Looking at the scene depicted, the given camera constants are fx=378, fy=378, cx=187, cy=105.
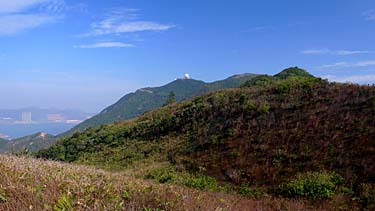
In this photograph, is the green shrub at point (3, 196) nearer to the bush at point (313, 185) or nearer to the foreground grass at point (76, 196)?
the foreground grass at point (76, 196)

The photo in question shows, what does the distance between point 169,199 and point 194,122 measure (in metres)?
20.9

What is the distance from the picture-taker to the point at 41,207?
10.6ft

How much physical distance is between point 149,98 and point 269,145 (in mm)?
138562

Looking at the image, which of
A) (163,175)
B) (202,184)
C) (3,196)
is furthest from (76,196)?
(163,175)

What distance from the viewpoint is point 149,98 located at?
154 metres

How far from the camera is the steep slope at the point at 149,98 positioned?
420ft

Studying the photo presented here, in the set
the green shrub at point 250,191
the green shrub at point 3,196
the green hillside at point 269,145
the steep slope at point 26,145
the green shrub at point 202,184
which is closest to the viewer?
the green shrub at point 3,196

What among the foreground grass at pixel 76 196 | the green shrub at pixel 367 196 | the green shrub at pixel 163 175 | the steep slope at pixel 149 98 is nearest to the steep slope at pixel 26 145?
the foreground grass at pixel 76 196

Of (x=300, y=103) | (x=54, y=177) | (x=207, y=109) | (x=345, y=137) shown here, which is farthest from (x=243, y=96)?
(x=54, y=177)

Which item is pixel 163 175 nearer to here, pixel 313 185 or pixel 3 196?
pixel 313 185

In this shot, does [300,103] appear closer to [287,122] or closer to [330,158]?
[287,122]

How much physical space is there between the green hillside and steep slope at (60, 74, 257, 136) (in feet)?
313

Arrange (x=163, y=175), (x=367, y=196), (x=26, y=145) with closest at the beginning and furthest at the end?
(x=26, y=145), (x=367, y=196), (x=163, y=175)

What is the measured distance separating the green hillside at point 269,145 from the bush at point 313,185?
3cm
